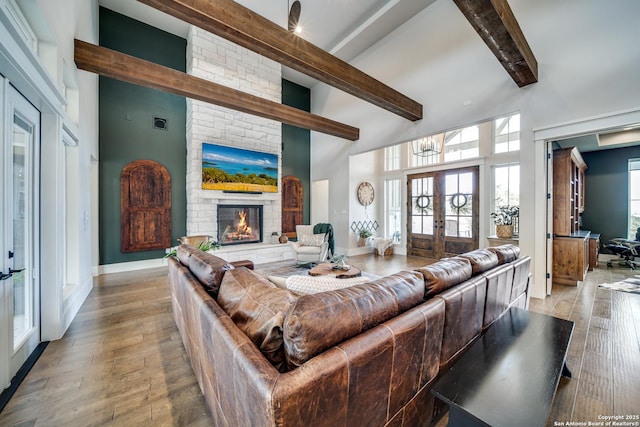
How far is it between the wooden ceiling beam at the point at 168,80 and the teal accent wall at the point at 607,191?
6.62 metres

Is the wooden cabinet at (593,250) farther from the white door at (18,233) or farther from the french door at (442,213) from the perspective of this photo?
the white door at (18,233)

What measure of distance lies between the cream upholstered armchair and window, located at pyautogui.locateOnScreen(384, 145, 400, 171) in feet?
10.0

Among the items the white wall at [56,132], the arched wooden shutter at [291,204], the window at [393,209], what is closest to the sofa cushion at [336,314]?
the white wall at [56,132]

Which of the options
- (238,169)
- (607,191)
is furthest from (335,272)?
Answer: (607,191)

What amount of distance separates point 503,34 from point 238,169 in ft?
16.1

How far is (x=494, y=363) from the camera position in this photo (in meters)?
1.31

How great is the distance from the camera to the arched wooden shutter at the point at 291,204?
7102mm

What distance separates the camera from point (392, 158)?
7.17 meters

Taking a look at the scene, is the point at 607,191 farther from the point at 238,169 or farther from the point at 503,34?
the point at 238,169

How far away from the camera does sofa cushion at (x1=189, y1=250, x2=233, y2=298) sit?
1590 mm

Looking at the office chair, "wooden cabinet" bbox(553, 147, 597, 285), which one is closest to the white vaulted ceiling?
"wooden cabinet" bbox(553, 147, 597, 285)

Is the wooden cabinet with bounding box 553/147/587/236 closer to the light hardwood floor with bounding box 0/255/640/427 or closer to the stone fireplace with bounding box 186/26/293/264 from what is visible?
the light hardwood floor with bounding box 0/255/640/427

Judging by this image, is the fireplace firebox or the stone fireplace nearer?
the stone fireplace

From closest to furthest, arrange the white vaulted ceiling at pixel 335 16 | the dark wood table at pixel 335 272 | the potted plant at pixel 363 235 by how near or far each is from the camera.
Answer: the dark wood table at pixel 335 272 → the white vaulted ceiling at pixel 335 16 → the potted plant at pixel 363 235
